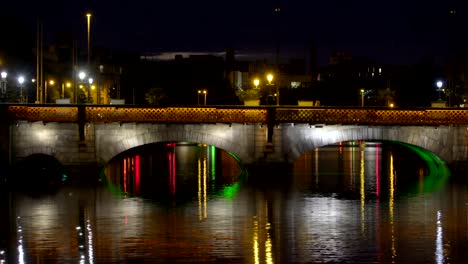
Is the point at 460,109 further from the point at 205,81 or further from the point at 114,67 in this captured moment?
the point at 114,67

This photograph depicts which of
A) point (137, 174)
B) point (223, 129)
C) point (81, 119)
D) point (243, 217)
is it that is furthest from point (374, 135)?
point (243, 217)

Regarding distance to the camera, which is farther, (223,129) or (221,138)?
(221,138)

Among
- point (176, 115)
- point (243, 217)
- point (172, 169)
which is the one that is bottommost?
point (243, 217)

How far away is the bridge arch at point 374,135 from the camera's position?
7062cm

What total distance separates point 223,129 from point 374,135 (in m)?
9.82

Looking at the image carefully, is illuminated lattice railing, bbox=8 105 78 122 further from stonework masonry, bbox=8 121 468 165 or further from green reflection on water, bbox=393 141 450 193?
green reflection on water, bbox=393 141 450 193

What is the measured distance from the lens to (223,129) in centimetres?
6994

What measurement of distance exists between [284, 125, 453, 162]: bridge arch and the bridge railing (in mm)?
767

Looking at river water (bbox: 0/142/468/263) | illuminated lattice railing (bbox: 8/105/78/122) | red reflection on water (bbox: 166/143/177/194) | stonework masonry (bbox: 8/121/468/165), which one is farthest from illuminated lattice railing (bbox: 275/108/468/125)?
illuminated lattice railing (bbox: 8/105/78/122)

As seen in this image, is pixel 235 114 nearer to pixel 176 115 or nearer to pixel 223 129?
pixel 223 129

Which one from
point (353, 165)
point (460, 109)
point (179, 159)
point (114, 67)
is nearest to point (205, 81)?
point (114, 67)

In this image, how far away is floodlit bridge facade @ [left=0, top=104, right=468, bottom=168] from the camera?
68375 mm

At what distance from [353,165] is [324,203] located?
36.2 m

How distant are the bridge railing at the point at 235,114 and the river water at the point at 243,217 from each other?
3.57 meters
